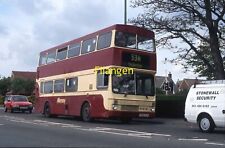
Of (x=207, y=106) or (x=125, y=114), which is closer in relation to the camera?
(x=207, y=106)

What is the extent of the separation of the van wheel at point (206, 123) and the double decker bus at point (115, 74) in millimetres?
4862

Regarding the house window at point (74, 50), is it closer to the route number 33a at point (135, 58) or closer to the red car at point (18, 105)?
the route number 33a at point (135, 58)

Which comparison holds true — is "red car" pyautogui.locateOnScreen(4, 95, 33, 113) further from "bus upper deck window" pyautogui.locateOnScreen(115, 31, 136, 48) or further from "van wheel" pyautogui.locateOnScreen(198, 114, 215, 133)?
"van wheel" pyautogui.locateOnScreen(198, 114, 215, 133)

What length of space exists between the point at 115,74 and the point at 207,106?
18.1 feet

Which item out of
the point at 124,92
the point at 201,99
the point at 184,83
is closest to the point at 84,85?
the point at 124,92

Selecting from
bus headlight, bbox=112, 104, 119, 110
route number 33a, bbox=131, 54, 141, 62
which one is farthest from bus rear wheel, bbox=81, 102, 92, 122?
route number 33a, bbox=131, 54, 141, 62

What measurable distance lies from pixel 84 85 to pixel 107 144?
12.7 metres

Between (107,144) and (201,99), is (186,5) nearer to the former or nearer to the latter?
(201,99)

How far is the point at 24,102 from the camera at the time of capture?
139 feet

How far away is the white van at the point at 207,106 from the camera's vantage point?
59.5ft

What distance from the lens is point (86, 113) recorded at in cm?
2538

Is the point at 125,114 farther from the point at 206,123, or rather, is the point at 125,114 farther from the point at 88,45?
the point at 206,123

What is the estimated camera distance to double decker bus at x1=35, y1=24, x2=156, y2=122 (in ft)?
74.7

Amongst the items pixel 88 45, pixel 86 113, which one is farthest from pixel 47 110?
pixel 88 45
